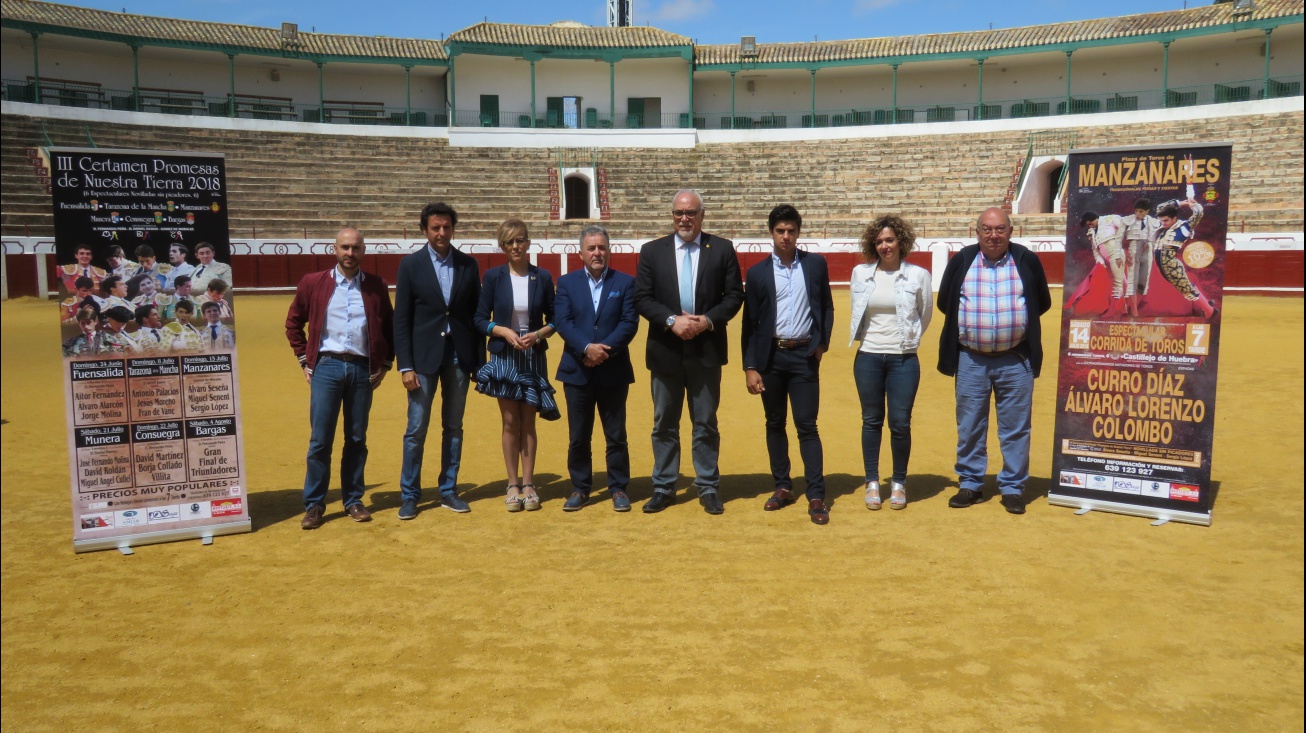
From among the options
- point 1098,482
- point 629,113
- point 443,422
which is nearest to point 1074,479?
point 1098,482

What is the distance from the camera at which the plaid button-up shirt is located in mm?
4953

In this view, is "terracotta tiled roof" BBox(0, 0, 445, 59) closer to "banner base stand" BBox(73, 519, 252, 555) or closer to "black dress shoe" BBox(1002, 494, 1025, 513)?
"banner base stand" BBox(73, 519, 252, 555)

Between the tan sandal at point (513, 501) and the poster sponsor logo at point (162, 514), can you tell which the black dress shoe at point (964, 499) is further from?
the poster sponsor logo at point (162, 514)

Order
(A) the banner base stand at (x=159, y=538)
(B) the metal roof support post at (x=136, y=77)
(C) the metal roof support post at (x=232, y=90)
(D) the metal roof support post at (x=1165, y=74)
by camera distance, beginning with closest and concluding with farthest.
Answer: (A) the banner base stand at (x=159, y=538)
(D) the metal roof support post at (x=1165, y=74)
(B) the metal roof support post at (x=136, y=77)
(C) the metal roof support post at (x=232, y=90)

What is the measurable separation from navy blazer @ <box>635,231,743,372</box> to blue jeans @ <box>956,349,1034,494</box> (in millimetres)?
1371

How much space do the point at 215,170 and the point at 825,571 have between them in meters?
3.69

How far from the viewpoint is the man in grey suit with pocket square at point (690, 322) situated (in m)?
4.92

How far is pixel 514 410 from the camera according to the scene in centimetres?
508

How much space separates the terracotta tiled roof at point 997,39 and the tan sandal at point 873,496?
97.4 feet

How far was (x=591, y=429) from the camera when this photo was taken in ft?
16.9

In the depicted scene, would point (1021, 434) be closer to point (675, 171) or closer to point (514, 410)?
point (514, 410)

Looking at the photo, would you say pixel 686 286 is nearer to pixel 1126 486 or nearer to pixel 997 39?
pixel 1126 486

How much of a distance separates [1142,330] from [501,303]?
3.46 metres

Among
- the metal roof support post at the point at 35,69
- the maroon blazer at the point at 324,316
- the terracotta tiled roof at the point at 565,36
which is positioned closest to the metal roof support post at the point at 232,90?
the metal roof support post at the point at 35,69
